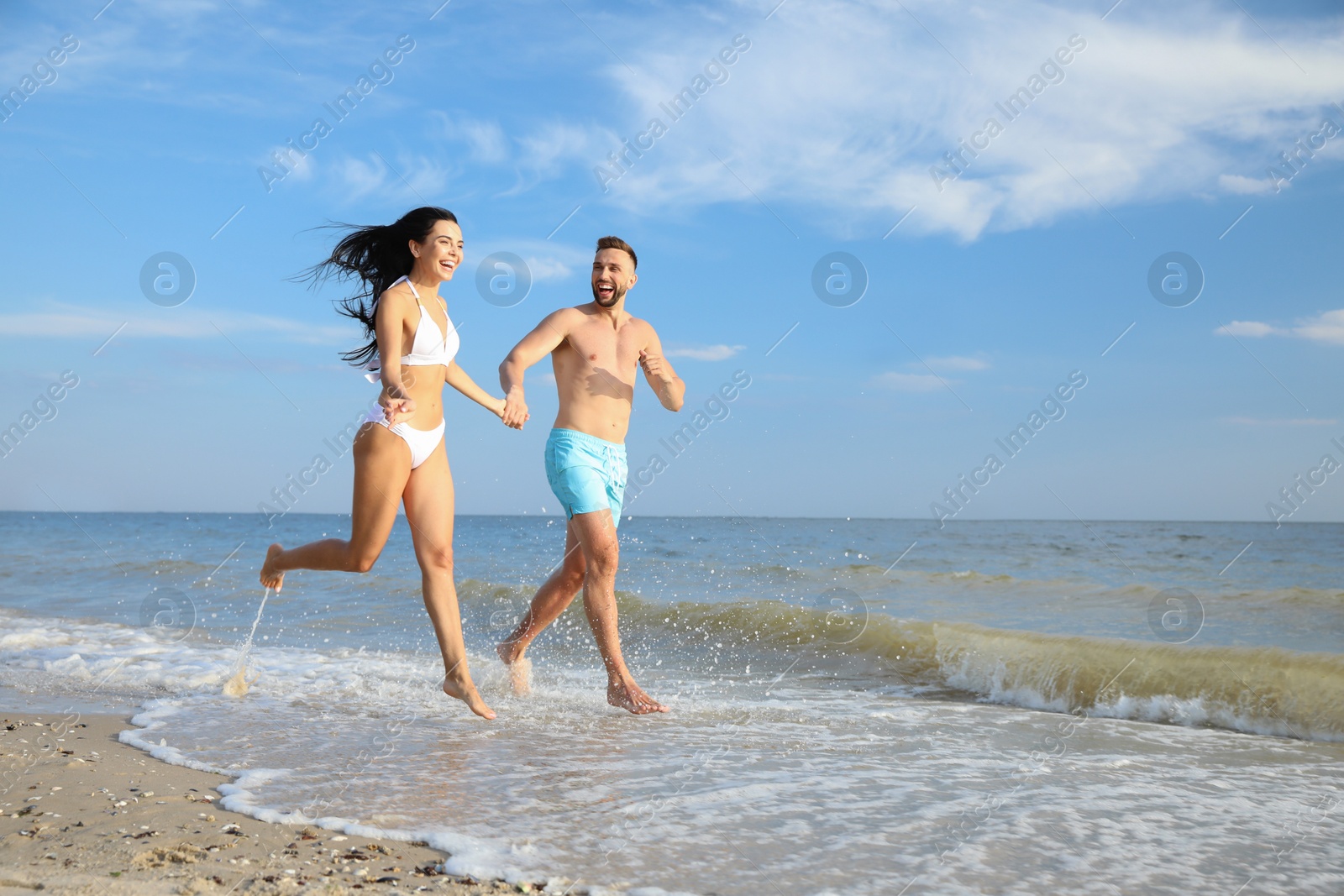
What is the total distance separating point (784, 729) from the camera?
4641mm

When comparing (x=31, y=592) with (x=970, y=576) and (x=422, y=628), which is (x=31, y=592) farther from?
(x=970, y=576)

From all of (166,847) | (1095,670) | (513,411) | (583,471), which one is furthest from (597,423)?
(1095,670)

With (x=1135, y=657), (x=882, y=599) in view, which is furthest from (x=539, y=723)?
(x=882, y=599)

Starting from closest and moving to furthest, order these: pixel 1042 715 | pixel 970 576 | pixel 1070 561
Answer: pixel 1042 715 → pixel 970 576 → pixel 1070 561

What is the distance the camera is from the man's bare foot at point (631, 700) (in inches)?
196

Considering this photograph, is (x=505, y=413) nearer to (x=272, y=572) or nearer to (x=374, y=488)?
(x=374, y=488)

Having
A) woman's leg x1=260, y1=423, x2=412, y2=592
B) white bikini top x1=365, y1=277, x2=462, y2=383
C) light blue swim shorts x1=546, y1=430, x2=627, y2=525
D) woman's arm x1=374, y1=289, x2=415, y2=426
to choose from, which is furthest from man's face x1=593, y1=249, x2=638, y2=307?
woman's leg x1=260, y1=423, x2=412, y2=592

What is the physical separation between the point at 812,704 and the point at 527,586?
24.8 ft

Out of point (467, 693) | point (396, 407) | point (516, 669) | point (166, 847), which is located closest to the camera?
point (166, 847)

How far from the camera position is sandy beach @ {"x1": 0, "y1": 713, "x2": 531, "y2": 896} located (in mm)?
2363

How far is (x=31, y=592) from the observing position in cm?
1260

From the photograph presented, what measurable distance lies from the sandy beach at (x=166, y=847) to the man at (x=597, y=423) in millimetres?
2037

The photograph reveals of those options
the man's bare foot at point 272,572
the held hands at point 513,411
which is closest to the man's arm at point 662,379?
the held hands at point 513,411

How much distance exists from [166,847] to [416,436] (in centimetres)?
213
